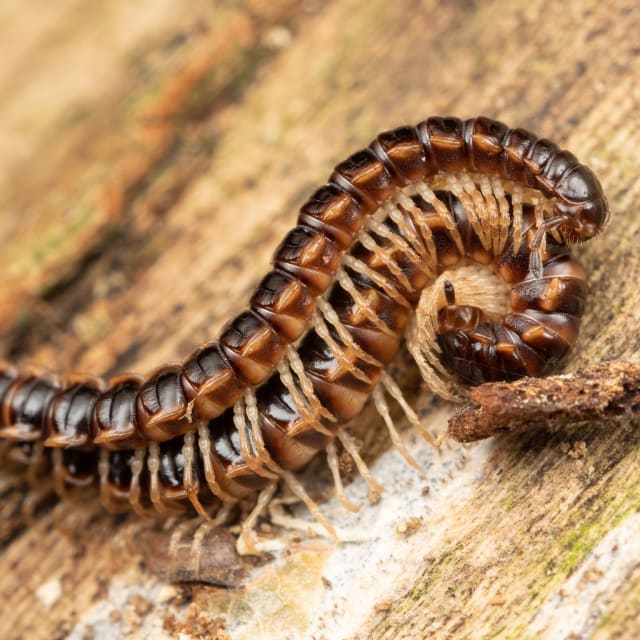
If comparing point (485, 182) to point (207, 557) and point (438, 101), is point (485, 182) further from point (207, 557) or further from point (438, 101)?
point (207, 557)

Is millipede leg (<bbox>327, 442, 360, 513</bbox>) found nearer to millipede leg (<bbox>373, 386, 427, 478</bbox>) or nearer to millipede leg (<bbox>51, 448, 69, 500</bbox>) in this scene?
millipede leg (<bbox>373, 386, 427, 478</bbox>)

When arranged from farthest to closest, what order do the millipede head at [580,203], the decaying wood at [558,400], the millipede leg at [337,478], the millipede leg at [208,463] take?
1. the millipede leg at [208,463]
2. the millipede leg at [337,478]
3. the millipede head at [580,203]
4. the decaying wood at [558,400]

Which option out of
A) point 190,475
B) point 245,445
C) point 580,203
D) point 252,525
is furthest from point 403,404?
point 580,203

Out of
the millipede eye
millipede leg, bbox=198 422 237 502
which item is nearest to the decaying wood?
the millipede eye

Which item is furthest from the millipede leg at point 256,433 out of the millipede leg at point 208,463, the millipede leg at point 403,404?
the millipede leg at point 403,404

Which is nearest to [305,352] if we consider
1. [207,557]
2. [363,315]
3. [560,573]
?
[363,315]

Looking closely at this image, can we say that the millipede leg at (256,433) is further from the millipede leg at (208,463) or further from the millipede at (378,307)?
the millipede leg at (208,463)
